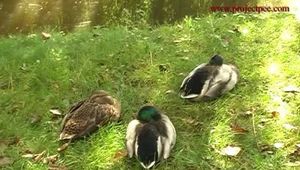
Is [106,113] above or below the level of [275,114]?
above

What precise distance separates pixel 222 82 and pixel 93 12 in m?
4.06

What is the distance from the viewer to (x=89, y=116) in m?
4.37

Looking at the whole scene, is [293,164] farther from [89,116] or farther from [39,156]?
[39,156]

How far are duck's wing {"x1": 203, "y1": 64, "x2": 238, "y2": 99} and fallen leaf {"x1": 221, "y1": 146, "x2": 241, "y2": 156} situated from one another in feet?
2.16

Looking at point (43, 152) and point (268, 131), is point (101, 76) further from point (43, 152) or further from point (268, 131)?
point (268, 131)

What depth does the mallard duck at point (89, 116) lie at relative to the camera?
4.31 meters

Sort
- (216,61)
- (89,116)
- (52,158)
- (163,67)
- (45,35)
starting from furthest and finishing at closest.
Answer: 1. (45,35)
2. (163,67)
3. (216,61)
4. (89,116)
5. (52,158)

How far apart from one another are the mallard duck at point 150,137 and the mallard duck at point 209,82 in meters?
0.53

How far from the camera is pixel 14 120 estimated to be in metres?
4.81

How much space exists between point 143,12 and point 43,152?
4.03 metres

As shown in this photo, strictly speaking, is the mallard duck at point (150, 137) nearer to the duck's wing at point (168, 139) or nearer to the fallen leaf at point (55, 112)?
the duck's wing at point (168, 139)

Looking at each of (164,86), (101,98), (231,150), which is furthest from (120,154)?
(164,86)

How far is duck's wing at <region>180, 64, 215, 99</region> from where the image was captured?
4660 mm

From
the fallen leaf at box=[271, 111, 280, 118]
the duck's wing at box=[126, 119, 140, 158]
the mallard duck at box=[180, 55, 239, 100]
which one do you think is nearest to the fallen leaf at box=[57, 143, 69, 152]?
the duck's wing at box=[126, 119, 140, 158]
